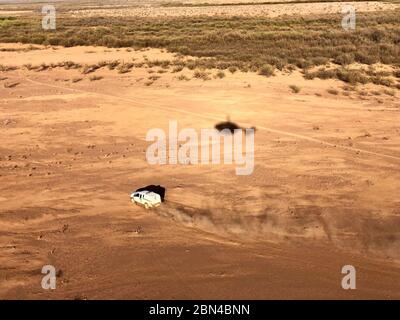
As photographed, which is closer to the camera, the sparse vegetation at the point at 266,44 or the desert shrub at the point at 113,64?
the sparse vegetation at the point at 266,44

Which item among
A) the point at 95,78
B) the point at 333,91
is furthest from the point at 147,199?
the point at 95,78

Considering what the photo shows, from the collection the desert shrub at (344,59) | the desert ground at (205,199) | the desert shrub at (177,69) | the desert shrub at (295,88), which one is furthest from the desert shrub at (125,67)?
the desert shrub at (344,59)

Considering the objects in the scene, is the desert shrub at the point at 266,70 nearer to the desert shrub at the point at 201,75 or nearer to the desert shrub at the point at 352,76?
the desert shrub at the point at 201,75

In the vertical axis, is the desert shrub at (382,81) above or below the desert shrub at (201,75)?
below

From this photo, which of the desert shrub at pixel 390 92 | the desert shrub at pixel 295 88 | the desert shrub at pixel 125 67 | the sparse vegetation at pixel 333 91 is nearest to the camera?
the desert shrub at pixel 390 92

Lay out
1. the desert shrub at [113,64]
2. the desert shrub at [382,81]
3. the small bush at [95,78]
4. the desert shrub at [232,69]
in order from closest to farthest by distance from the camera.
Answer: the desert shrub at [382,81], the desert shrub at [232,69], the small bush at [95,78], the desert shrub at [113,64]

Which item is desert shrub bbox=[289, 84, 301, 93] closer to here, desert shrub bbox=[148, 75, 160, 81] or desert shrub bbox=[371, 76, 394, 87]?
desert shrub bbox=[371, 76, 394, 87]

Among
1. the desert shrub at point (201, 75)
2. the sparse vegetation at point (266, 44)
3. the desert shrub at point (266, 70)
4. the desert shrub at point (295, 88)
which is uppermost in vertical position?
the sparse vegetation at point (266, 44)

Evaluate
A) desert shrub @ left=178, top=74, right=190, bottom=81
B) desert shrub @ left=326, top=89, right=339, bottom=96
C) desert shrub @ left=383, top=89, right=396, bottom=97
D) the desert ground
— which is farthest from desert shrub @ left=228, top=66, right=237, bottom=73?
desert shrub @ left=383, top=89, right=396, bottom=97
